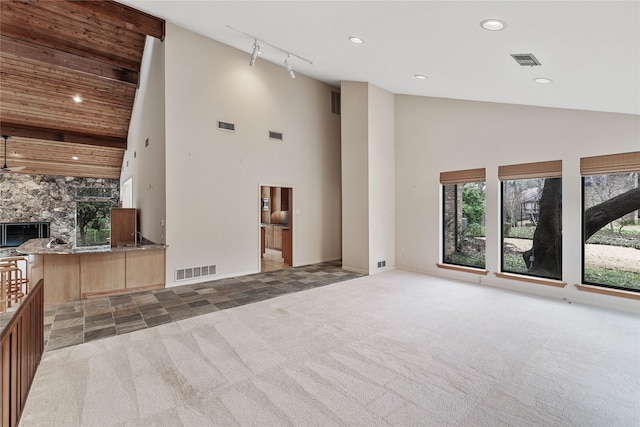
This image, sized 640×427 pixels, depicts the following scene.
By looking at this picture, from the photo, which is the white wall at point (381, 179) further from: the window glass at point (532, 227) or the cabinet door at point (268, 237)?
the cabinet door at point (268, 237)

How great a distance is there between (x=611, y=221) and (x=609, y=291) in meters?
0.99

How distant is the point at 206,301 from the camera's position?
4.69m

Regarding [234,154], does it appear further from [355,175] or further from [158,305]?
[158,305]

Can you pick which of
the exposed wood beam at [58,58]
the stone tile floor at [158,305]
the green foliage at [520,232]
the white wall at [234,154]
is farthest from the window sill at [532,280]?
the exposed wood beam at [58,58]

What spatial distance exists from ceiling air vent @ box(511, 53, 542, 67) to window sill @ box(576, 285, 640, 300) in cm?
345

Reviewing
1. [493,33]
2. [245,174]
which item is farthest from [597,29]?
[245,174]

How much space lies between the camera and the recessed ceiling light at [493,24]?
2366 mm

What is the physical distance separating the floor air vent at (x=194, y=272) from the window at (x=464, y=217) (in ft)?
15.5

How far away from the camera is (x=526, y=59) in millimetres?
2855

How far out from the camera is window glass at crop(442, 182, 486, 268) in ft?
18.8

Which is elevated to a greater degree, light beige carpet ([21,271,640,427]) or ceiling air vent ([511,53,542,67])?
ceiling air vent ([511,53,542,67])

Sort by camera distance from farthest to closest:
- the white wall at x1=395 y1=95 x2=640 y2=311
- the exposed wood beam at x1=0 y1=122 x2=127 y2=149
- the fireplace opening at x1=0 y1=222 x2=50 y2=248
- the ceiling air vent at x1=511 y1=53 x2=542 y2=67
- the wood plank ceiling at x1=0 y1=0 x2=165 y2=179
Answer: the fireplace opening at x1=0 y1=222 x2=50 y2=248
the exposed wood beam at x1=0 y1=122 x2=127 y2=149
the wood plank ceiling at x1=0 y1=0 x2=165 y2=179
the white wall at x1=395 y1=95 x2=640 y2=311
the ceiling air vent at x1=511 y1=53 x2=542 y2=67

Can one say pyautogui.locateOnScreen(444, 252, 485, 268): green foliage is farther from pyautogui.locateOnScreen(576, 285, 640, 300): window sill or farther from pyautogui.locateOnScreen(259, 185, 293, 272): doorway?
pyautogui.locateOnScreen(259, 185, 293, 272): doorway

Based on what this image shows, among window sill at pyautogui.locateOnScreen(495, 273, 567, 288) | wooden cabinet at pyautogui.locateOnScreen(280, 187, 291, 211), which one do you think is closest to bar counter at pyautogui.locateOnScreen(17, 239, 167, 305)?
wooden cabinet at pyautogui.locateOnScreen(280, 187, 291, 211)
